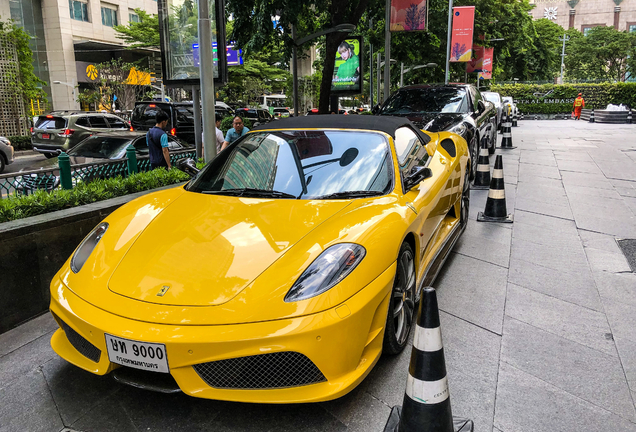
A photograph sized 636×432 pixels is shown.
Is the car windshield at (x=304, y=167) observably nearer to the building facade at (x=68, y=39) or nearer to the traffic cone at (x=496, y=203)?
the traffic cone at (x=496, y=203)

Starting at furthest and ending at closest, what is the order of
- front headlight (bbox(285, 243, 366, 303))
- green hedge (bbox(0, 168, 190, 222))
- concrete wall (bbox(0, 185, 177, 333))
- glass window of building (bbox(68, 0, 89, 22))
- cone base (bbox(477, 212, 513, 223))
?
1. glass window of building (bbox(68, 0, 89, 22))
2. cone base (bbox(477, 212, 513, 223))
3. green hedge (bbox(0, 168, 190, 222))
4. concrete wall (bbox(0, 185, 177, 333))
5. front headlight (bbox(285, 243, 366, 303))

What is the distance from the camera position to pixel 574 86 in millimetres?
45344

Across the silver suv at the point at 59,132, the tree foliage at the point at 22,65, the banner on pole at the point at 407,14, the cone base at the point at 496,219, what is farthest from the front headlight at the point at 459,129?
the tree foliage at the point at 22,65

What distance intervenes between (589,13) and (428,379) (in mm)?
124862

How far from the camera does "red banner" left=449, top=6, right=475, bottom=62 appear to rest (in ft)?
74.8

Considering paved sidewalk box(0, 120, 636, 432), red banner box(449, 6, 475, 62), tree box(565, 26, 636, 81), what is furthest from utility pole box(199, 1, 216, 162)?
tree box(565, 26, 636, 81)

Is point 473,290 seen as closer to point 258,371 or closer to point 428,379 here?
point 428,379

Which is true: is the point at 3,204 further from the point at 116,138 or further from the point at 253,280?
the point at 116,138

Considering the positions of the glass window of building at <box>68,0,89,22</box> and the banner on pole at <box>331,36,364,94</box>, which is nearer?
the banner on pole at <box>331,36,364,94</box>

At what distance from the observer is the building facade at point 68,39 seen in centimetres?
3625

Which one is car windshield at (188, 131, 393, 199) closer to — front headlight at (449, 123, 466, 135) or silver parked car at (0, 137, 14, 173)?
front headlight at (449, 123, 466, 135)

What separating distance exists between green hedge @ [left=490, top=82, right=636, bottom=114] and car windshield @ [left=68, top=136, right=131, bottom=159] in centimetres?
4179

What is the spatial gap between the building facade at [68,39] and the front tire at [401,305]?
37.4 meters

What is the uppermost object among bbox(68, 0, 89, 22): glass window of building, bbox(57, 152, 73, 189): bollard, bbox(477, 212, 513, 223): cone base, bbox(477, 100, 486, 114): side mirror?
bbox(68, 0, 89, 22): glass window of building
